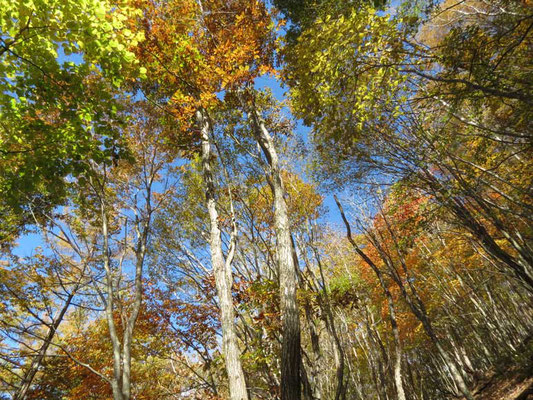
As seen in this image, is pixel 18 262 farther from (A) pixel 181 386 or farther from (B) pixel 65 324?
(A) pixel 181 386

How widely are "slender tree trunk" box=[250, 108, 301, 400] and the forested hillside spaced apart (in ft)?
0.07

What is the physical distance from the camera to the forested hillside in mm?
2977

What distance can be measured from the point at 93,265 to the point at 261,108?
8.51 meters

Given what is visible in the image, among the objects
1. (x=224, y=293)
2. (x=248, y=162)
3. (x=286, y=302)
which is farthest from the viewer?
(x=248, y=162)

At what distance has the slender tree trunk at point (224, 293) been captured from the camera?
13.9 ft

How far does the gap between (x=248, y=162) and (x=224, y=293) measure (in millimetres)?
5160

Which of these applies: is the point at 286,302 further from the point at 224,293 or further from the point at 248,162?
the point at 248,162

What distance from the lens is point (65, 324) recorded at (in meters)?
14.4

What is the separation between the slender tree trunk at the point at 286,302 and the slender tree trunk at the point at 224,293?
4.27 ft

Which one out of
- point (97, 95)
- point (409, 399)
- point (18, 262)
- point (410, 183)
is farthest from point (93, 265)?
point (409, 399)

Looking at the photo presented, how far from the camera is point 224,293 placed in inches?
198

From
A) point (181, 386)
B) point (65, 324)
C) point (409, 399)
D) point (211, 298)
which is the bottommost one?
point (409, 399)

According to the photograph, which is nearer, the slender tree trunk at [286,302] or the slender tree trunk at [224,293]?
the slender tree trunk at [286,302]

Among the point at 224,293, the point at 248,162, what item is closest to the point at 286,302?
the point at 224,293
